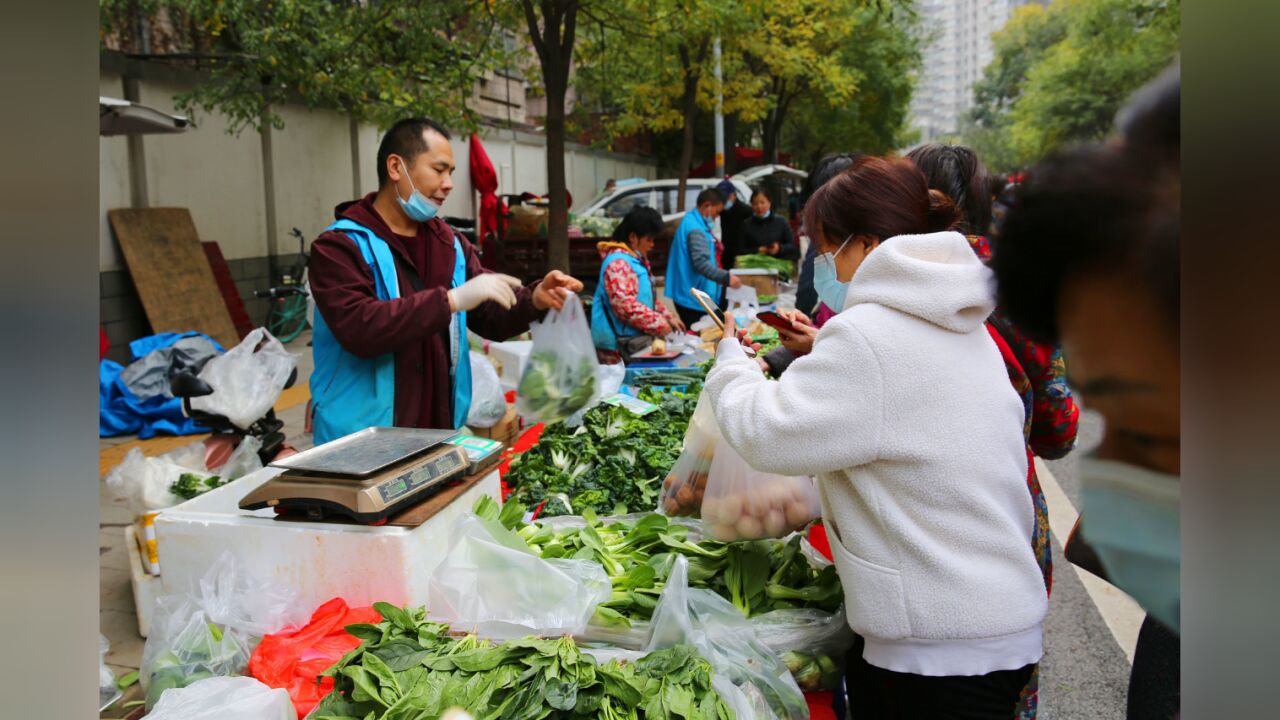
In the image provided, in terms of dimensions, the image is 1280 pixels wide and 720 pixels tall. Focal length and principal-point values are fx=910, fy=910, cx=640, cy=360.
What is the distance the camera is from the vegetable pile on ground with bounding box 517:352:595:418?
371cm

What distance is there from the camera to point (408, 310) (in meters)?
2.90

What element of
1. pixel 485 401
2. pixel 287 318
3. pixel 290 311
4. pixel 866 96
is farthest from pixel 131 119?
pixel 866 96

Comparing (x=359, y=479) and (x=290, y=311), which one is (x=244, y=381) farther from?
(x=290, y=311)

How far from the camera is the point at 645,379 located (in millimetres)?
5105

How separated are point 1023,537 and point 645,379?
3354 mm

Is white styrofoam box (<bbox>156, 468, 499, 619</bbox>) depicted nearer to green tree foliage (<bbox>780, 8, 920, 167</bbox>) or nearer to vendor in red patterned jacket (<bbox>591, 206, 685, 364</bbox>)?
vendor in red patterned jacket (<bbox>591, 206, 685, 364</bbox>)

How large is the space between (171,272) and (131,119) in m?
3.80

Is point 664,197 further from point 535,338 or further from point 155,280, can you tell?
point 535,338

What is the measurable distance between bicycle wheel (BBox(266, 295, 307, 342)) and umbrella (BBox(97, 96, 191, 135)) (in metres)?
4.90

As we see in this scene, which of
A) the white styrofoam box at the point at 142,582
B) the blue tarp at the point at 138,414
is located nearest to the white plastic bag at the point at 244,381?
the white styrofoam box at the point at 142,582

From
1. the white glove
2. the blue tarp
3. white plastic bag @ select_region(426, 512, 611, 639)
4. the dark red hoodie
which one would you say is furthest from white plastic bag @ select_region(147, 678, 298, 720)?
the blue tarp

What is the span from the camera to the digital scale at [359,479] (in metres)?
2.25

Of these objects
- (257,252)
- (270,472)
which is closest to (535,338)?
(270,472)

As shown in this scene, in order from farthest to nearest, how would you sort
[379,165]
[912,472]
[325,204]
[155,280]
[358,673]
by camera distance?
1. [325,204]
2. [155,280]
3. [379,165]
4. [358,673]
5. [912,472]
